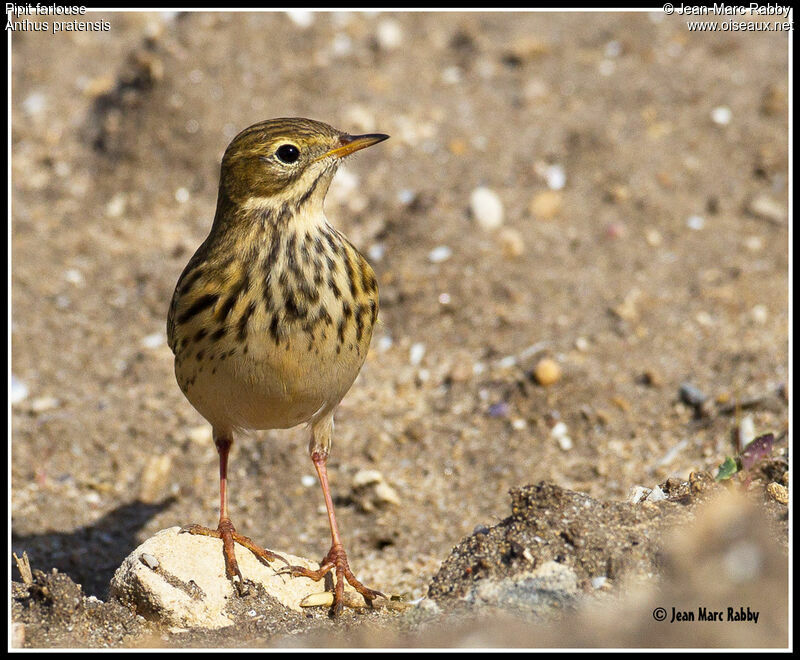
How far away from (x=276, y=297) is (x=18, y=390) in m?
3.34


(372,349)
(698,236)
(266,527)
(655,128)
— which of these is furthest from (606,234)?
(266,527)

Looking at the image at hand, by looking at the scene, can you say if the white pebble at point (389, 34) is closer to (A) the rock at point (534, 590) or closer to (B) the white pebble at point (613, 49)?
(B) the white pebble at point (613, 49)

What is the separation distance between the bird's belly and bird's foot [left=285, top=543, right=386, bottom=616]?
69cm

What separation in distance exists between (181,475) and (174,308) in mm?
1933

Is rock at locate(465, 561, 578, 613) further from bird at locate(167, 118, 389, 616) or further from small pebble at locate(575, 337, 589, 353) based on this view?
small pebble at locate(575, 337, 589, 353)

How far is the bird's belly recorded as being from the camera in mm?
4629

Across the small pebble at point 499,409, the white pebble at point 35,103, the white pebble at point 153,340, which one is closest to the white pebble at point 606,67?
the small pebble at point 499,409

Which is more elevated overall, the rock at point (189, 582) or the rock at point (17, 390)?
the rock at point (17, 390)

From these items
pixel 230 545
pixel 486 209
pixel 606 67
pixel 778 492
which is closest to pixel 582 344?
pixel 486 209

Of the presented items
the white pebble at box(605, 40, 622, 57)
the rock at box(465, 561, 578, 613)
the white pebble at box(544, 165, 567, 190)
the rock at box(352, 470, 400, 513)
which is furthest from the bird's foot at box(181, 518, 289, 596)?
the white pebble at box(605, 40, 622, 57)

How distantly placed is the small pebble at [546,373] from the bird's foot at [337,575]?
2.18 meters

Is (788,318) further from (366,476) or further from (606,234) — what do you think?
(366,476)

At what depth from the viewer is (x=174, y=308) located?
4965 mm

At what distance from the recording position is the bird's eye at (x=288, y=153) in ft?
15.6
